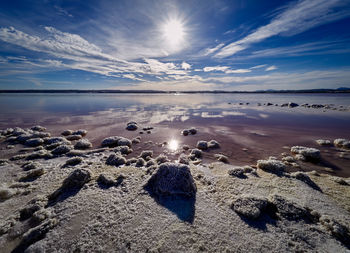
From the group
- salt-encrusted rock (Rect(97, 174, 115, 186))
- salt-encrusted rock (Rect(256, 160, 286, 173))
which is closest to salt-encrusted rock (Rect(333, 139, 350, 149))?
salt-encrusted rock (Rect(256, 160, 286, 173))

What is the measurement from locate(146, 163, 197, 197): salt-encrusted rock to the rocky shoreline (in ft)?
0.08

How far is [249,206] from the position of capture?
3.16 meters

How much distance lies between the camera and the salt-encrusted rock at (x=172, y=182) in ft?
12.0

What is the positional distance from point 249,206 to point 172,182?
1984mm

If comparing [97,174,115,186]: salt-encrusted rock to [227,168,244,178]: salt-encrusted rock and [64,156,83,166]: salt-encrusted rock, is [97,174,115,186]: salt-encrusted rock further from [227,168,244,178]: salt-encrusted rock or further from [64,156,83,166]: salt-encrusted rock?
[227,168,244,178]: salt-encrusted rock

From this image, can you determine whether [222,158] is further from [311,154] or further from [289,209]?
[311,154]

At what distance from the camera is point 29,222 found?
2.94 metres

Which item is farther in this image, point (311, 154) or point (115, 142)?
point (115, 142)

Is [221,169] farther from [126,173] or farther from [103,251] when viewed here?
[103,251]

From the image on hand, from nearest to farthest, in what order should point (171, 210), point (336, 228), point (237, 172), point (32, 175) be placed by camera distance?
point (336, 228)
point (171, 210)
point (32, 175)
point (237, 172)

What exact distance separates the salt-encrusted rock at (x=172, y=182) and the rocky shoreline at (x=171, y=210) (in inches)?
1.0

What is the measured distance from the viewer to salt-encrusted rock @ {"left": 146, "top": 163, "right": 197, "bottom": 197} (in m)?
3.66

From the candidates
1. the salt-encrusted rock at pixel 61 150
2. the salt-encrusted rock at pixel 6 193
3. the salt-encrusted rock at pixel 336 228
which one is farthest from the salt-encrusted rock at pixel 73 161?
the salt-encrusted rock at pixel 336 228

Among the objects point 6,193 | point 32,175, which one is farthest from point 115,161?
point 6,193
